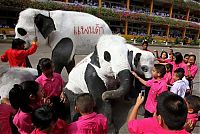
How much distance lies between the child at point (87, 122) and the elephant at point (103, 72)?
1.19 metres

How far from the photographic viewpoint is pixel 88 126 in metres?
2.16

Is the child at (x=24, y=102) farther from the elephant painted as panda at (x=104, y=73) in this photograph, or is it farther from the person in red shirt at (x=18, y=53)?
the person in red shirt at (x=18, y=53)

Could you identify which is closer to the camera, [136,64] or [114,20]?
[136,64]

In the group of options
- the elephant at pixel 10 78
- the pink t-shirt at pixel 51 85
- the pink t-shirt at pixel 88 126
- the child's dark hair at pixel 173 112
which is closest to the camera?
the child's dark hair at pixel 173 112

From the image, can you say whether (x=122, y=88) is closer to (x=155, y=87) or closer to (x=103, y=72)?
(x=155, y=87)

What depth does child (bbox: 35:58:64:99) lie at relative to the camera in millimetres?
2916

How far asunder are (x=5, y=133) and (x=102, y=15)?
22.9 meters

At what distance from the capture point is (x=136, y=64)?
4707mm

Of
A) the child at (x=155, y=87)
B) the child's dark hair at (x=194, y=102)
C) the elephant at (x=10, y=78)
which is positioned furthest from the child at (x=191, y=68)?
the elephant at (x=10, y=78)

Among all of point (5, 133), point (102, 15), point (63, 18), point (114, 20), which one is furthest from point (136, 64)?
point (114, 20)

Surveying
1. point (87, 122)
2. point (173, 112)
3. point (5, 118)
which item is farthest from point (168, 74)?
point (5, 118)

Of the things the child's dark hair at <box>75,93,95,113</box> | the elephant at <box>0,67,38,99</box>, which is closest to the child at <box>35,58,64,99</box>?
the elephant at <box>0,67,38,99</box>

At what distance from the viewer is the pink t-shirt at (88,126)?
84.7 inches

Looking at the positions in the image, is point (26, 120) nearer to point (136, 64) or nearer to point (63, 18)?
point (136, 64)
